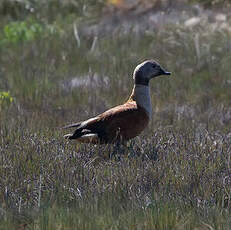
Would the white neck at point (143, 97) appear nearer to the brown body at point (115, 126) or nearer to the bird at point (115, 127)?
the bird at point (115, 127)

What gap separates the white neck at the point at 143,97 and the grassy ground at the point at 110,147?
329 millimetres

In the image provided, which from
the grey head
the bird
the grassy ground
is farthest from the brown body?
the grey head

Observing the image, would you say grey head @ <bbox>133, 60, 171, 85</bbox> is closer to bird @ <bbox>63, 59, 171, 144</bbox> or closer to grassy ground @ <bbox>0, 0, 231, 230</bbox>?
bird @ <bbox>63, 59, 171, 144</bbox>

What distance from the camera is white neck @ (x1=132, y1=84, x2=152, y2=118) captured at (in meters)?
7.29

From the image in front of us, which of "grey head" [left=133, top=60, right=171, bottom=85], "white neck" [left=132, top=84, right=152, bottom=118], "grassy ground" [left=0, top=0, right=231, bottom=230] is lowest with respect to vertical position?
"grassy ground" [left=0, top=0, right=231, bottom=230]

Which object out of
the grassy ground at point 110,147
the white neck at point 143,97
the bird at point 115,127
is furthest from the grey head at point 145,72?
the grassy ground at point 110,147

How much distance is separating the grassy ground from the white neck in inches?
13.0

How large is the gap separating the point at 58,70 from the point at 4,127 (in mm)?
3403

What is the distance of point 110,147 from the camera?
277 inches

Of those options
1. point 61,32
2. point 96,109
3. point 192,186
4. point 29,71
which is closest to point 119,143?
point 192,186

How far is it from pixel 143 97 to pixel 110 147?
70 cm

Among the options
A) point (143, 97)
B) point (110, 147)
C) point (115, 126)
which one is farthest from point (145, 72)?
point (110, 147)

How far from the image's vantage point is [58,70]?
1104 centimetres

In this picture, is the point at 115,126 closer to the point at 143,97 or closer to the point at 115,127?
the point at 115,127
